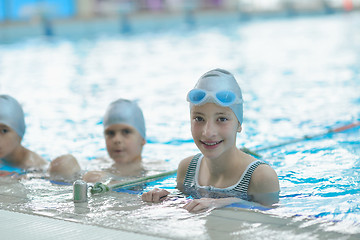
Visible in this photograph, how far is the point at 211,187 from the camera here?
143 inches

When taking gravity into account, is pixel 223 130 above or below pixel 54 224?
above

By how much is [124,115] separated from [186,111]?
357 cm

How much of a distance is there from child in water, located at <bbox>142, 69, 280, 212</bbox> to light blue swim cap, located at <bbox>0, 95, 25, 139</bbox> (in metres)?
2.02

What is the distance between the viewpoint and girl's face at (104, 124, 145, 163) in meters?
5.05

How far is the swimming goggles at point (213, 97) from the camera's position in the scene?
3.32 m

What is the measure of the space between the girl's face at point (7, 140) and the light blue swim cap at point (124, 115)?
81cm

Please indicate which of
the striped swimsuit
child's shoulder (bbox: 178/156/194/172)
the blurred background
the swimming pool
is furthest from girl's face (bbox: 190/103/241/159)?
the blurred background

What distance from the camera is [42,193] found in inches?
153

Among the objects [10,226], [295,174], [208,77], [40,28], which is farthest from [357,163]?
[40,28]

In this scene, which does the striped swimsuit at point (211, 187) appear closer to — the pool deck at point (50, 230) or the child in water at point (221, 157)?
the child in water at point (221, 157)

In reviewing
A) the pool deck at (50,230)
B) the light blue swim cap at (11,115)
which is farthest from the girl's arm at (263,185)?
the light blue swim cap at (11,115)

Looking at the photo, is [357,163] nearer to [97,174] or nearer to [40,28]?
[97,174]

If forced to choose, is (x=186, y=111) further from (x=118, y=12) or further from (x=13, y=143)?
(x=118, y=12)

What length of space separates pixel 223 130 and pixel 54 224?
3.49 ft
